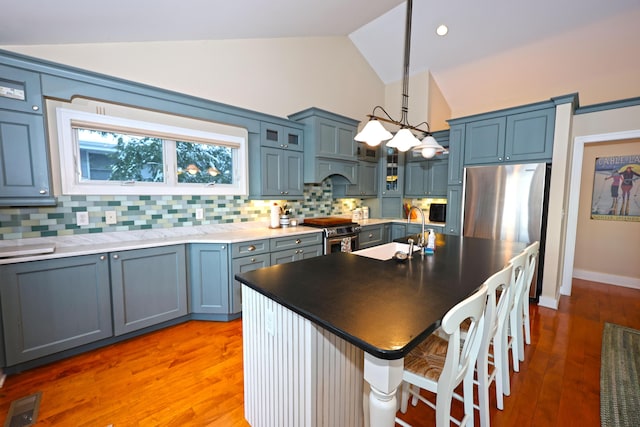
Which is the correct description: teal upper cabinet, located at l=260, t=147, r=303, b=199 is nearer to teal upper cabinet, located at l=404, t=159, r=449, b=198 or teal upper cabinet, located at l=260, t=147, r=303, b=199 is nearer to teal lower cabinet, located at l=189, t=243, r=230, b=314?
teal lower cabinet, located at l=189, t=243, r=230, b=314

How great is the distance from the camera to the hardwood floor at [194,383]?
1.59 meters

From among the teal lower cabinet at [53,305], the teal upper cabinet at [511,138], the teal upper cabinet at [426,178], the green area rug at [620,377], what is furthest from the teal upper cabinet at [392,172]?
the teal lower cabinet at [53,305]

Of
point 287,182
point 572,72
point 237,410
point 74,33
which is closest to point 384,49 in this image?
point 572,72

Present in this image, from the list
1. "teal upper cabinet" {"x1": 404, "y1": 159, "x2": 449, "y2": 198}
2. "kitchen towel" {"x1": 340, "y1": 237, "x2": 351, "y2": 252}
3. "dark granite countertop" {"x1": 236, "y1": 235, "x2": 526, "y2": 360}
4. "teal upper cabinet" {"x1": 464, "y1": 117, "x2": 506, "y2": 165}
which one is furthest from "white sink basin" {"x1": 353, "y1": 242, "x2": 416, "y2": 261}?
"teal upper cabinet" {"x1": 404, "y1": 159, "x2": 449, "y2": 198}

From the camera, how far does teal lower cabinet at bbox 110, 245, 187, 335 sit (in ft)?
7.36

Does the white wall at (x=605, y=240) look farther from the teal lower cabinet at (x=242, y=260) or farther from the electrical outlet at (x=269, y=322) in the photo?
the electrical outlet at (x=269, y=322)

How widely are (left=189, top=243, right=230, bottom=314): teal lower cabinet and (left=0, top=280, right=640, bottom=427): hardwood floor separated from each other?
0.66 ft

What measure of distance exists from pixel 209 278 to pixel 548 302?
3.84 m

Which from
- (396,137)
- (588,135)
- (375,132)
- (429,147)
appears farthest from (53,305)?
(588,135)

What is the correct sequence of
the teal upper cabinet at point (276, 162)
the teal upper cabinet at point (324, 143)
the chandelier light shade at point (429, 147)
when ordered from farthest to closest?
the teal upper cabinet at point (324, 143) → the teal upper cabinet at point (276, 162) → the chandelier light shade at point (429, 147)

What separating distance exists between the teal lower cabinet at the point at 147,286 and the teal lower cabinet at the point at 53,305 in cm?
8

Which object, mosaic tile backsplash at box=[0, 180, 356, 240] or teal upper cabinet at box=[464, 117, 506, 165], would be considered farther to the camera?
teal upper cabinet at box=[464, 117, 506, 165]

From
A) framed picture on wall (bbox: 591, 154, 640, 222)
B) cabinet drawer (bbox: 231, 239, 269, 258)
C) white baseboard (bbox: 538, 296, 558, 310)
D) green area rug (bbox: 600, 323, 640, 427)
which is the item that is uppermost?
framed picture on wall (bbox: 591, 154, 640, 222)

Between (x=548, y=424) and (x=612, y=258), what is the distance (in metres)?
3.82
